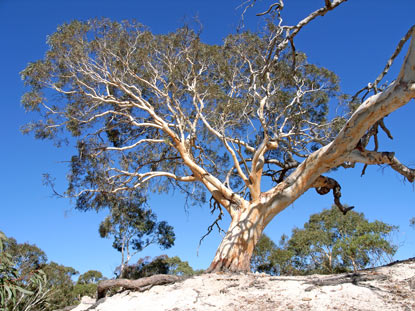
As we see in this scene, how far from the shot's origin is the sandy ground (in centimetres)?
474

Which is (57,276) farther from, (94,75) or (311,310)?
(311,310)

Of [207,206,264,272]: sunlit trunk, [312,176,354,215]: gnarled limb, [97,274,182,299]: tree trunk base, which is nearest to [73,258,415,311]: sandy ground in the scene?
[97,274,182,299]: tree trunk base

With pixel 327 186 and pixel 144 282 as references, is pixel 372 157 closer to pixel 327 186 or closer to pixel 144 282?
pixel 327 186

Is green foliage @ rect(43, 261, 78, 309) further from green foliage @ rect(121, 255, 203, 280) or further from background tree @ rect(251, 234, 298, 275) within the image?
background tree @ rect(251, 234, 298, 275)

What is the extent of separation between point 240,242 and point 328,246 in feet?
41.9

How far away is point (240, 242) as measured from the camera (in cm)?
798

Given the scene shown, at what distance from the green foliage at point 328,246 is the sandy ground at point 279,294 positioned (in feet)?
35.9

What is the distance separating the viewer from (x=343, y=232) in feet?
66.2

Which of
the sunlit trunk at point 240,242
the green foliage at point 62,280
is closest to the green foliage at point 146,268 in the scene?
the green foliage at point 62,280

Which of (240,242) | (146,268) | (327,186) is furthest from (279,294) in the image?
(146,268)

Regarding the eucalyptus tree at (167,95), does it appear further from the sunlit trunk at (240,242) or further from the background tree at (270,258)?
the background tree at (270,258)

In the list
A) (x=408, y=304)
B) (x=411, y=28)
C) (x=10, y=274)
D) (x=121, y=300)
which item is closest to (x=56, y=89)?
(x=121, y=300)

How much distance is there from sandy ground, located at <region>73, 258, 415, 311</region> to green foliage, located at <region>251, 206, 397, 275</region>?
430 inches

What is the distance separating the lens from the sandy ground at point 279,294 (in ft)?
15.5
